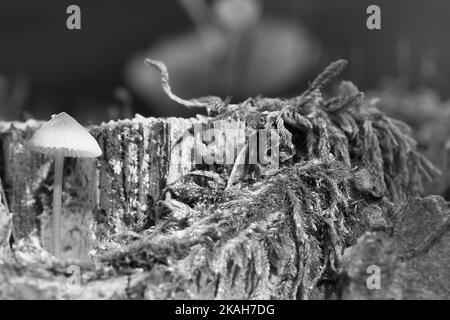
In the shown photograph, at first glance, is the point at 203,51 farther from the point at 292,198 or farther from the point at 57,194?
the point at 292,198

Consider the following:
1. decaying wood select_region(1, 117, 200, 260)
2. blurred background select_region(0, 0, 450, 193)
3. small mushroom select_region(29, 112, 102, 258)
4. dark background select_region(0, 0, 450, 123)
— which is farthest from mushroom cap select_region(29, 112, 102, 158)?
dark background select_region(0, 0, 450, 123)

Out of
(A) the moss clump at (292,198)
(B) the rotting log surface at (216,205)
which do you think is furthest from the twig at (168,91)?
(B) the rotting log surface at (216,205)

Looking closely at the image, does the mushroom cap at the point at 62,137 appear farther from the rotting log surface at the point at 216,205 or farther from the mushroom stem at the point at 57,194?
the rotting log surface at the point at 216,205

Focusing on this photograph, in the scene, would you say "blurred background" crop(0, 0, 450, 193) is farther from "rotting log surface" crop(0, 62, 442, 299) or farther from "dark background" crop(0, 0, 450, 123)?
"rotting log surface" crop(0, 62, 442, 299)

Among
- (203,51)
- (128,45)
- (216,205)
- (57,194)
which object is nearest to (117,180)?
(57,194)

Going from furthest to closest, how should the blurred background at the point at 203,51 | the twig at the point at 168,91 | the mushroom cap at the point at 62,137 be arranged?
the blurred background at the point at 203,51
the twig at the point at 168,91
the mushroom cap at the point at 62,137

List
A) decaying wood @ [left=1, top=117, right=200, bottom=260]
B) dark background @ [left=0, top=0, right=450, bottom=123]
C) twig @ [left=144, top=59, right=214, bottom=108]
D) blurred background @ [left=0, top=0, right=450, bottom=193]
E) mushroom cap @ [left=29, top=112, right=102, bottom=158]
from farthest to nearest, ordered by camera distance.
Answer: dark background @ [left=0, top=0, right=450, bottom=123], blurred background @ [left=0, top=0, right=450, bottom=193], twig @ [left=144, top=59, right=214, bottom=108], decaying wood @ [left=1, top=117, right=200, bottom=260], mushroom cap @ [left=29, top=112, right=102, bottom=158]
